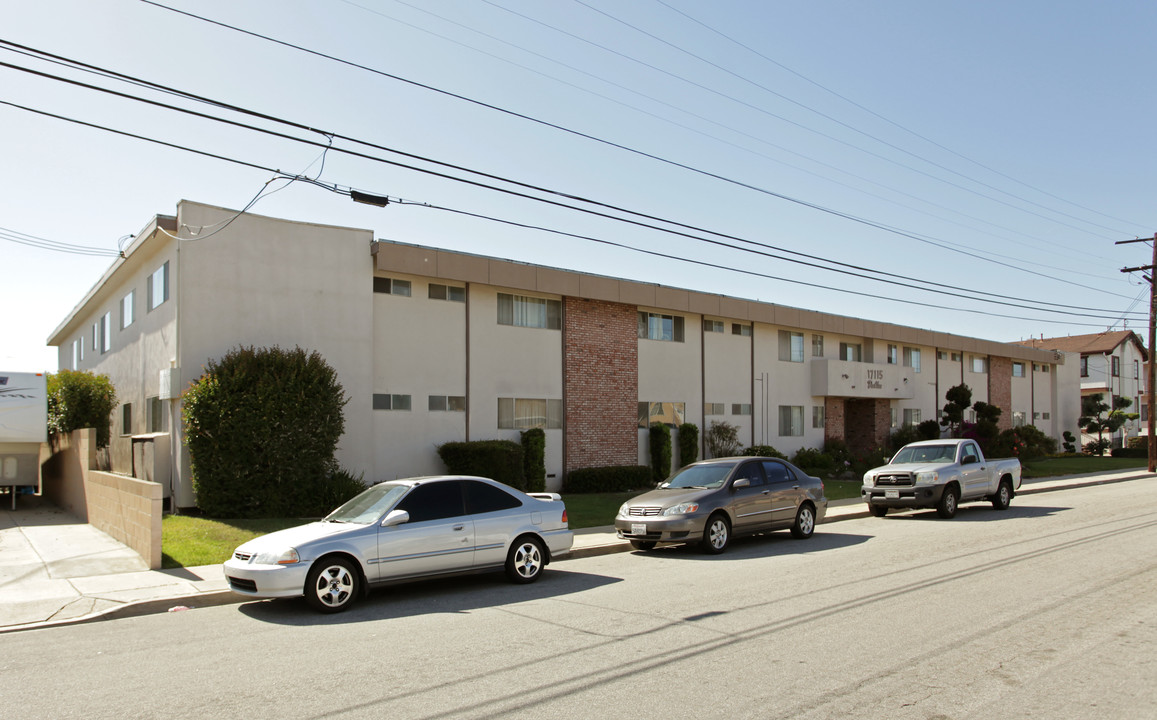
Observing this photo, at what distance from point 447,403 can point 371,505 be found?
39.5 feet

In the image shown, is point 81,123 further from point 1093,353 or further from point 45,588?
point 1093,353

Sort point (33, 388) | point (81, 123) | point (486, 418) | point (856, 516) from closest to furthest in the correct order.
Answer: point (81, 123)
point (856, 516)
point (33, 388)
point (486, 418)

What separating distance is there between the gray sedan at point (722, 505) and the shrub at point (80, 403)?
1765 centimetres

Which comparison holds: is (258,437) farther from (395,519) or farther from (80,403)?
(80,403)

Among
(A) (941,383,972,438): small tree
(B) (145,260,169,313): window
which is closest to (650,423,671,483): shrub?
(B) (145,260,169,313): window

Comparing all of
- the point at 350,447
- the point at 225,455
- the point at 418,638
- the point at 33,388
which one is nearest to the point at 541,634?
the point at 418,638

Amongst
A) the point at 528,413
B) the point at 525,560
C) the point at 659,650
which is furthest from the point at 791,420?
the point at 659,650

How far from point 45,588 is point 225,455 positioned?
608cm

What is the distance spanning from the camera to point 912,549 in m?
13.3

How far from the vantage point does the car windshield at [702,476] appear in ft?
46.3


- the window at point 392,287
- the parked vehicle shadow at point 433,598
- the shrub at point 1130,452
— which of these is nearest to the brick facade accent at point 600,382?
the window at point 392,287

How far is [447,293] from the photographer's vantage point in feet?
74.2

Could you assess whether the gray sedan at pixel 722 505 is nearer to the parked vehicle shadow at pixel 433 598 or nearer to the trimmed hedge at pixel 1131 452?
the parked vehicle shadow at pixel 433 598

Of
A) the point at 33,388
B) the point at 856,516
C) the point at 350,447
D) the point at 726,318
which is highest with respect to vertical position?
the point at 726,318
